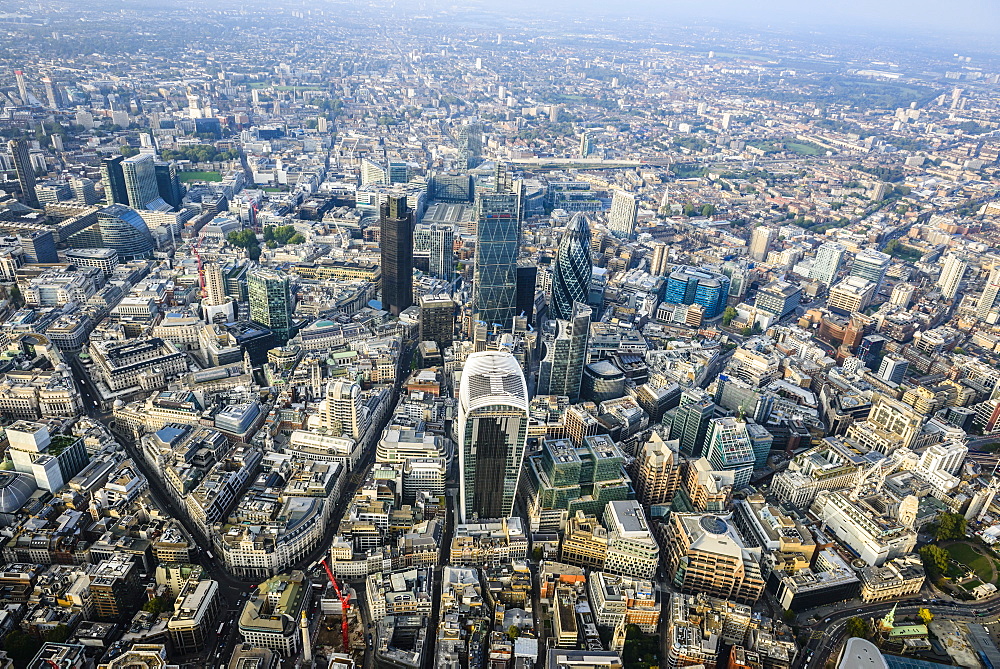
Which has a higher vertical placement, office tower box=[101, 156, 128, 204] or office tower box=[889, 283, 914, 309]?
office tower box=[101, 156, 128, 204]

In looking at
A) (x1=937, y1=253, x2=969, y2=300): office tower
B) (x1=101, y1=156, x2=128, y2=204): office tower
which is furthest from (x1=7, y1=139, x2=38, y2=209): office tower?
(x1=937, y1=253, x2=969, y2=300): office tower

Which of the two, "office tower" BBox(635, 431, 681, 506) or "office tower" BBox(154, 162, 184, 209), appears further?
"office tower" BBox(154, 162, 184, 209)

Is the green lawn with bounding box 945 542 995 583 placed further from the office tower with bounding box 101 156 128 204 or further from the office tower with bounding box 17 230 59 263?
the office tower with bounding box 101 156 128 204

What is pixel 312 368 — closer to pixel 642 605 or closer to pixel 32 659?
pixel 32 659

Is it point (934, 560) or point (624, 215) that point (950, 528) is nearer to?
point (934, 560)

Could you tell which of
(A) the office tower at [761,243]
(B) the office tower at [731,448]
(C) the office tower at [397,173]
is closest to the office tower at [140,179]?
(C) the office tower at [397,173]

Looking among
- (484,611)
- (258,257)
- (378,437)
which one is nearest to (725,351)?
(378,437)

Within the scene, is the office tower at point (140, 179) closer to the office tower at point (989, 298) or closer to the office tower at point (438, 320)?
the office tower at point (438, 320)
